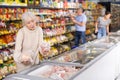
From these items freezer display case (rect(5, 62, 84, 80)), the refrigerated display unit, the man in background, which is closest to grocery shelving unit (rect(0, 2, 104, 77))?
the man in background

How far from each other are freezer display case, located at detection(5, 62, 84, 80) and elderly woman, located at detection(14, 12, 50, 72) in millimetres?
263

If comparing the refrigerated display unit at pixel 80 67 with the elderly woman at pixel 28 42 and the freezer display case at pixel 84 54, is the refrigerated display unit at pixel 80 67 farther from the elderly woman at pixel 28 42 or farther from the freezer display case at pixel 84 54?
the elderly woman at pixel 28 42

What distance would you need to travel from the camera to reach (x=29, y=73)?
3.05 m

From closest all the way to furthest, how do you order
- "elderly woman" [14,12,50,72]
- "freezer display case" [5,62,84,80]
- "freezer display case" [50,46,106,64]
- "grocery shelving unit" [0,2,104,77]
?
"freezer display case" [5,62,84,80] → "elderly woman" [14,12,50,72] → "freezer display case" [50,46,106,64] → "grocery shelving unit" [0,2,104,77]

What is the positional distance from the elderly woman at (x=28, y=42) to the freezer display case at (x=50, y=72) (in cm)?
26

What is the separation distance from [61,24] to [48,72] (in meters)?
7.22

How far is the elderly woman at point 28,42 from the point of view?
3.68m

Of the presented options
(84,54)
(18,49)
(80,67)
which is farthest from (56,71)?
(84,54)

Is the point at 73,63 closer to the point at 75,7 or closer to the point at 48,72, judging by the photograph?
the point at 48,72

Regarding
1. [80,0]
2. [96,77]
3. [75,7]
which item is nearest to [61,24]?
[75,7]

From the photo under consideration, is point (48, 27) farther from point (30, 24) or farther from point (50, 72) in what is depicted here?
point (50, 72)

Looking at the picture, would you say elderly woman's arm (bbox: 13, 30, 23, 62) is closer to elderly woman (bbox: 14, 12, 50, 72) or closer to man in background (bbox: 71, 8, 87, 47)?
elderly woman (bbox: 14, 12, 50, 72)

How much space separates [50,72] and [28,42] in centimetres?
85

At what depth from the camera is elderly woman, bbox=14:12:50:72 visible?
12.1 ft
